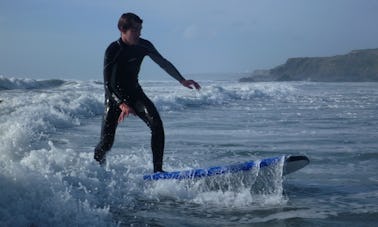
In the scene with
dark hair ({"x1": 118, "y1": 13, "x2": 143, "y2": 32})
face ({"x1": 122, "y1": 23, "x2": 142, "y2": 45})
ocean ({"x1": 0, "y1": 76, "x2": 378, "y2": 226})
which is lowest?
ocean ({"x1": 0, "y1": 76, "x2": 378, "y2": 226})

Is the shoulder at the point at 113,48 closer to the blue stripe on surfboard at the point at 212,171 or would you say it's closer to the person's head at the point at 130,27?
the person's head at the point at 130,27

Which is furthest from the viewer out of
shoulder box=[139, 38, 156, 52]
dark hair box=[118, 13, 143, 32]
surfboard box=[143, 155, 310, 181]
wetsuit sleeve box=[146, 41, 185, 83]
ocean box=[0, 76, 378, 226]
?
wetsuit sleeve box=[146, 41, 185, 83]

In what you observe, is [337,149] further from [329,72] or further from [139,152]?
[329,72]

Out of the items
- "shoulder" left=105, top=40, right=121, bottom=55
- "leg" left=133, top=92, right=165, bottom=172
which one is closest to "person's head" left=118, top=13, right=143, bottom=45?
"shoulder" left=105, top=40, right=121, bottom=55

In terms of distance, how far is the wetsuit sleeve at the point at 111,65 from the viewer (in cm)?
598

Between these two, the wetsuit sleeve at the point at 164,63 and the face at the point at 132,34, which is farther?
the wetsuit sleeve at the point at 164,63

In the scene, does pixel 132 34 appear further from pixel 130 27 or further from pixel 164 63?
pixel 164 63

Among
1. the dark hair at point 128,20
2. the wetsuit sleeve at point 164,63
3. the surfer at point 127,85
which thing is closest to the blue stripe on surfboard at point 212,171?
the surfer at point 127,85

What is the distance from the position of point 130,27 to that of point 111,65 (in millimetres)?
490

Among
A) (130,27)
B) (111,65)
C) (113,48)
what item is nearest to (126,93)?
(111,65)

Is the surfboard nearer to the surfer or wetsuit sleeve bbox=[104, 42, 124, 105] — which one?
the surfer

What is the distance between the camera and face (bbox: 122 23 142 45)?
19.8ft

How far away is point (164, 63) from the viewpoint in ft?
20.9

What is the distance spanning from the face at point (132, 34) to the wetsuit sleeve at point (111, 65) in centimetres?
14
